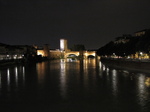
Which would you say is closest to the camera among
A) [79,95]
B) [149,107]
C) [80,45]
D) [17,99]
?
[149,107]

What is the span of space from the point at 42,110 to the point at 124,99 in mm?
4580

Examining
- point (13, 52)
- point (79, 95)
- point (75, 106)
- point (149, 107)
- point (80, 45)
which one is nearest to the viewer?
point (149, 107)

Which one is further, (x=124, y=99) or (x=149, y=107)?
(x=124, y=99)

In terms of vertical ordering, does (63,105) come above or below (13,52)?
below

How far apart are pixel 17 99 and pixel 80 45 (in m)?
172

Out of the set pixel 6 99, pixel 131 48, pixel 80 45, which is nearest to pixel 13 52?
pixel 131 48

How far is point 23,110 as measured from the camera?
9.38 m

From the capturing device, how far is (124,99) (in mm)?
11133

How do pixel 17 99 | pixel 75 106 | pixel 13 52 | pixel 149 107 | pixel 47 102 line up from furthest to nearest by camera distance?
pixel 13 52
pixel 17 99
pixel 47 102
pixel 75 106
pixel 149 107

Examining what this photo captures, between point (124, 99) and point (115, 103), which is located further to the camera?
point (124, 99)

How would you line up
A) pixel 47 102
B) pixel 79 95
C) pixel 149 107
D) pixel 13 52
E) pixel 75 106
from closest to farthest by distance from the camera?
pixel 149 107 < pixel 75 106 < pixel 47 102 < pixel 79 95 < pixel 13 52

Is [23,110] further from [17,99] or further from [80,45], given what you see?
[80,45]

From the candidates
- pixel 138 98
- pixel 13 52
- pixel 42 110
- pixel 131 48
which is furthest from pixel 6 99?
pixel 13 52

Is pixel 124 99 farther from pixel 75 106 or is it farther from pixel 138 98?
pixel 75 106
